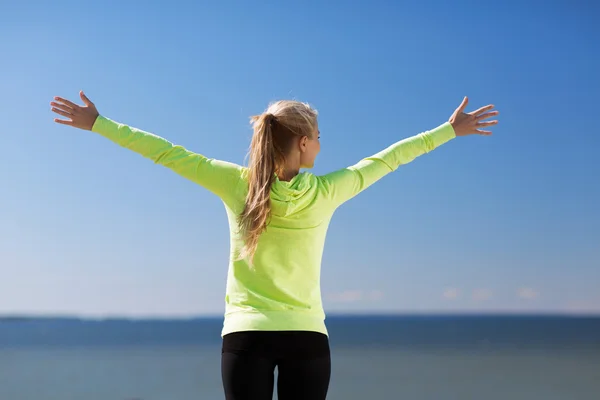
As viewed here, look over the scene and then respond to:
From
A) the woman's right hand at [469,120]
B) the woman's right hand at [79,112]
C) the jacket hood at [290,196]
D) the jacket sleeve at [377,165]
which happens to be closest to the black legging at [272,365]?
the jacket hood at [290,196]

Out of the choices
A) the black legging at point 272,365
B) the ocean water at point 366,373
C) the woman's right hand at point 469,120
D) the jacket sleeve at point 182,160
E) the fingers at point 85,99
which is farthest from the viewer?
the ocean water at point 366,373

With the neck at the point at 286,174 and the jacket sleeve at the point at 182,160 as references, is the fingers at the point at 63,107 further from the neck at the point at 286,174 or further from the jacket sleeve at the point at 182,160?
the neck at the point at 286,174

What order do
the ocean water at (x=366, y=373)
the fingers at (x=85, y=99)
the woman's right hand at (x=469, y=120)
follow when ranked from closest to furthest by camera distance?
the fingers at (x=85, y=99) → the woman's right hand at (x=469, y=120) → the ocean water at (x=366, y=373)

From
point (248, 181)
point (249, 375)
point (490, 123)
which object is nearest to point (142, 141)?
point (248, 181)

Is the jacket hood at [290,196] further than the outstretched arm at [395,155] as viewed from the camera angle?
No

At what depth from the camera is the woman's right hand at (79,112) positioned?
7.93 feet

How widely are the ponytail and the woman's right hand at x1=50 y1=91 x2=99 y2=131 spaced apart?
1.89ft

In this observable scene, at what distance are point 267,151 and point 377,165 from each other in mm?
416

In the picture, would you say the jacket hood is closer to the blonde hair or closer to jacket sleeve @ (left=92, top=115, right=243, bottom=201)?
the blonde hair

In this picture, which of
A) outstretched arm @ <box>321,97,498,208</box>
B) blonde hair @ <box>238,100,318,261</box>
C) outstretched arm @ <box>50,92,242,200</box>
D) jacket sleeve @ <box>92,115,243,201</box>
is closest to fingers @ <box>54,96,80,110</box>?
outstretched arm @ <box>50,92,242,200</box>

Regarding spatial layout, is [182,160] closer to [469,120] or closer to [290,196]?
[290,196]

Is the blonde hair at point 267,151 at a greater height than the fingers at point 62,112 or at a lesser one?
lesser

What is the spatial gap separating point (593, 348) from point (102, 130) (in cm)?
2428

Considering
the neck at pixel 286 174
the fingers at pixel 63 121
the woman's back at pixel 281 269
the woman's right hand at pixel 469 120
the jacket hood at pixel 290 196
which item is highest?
the woman's right hand at pixel 469 120
